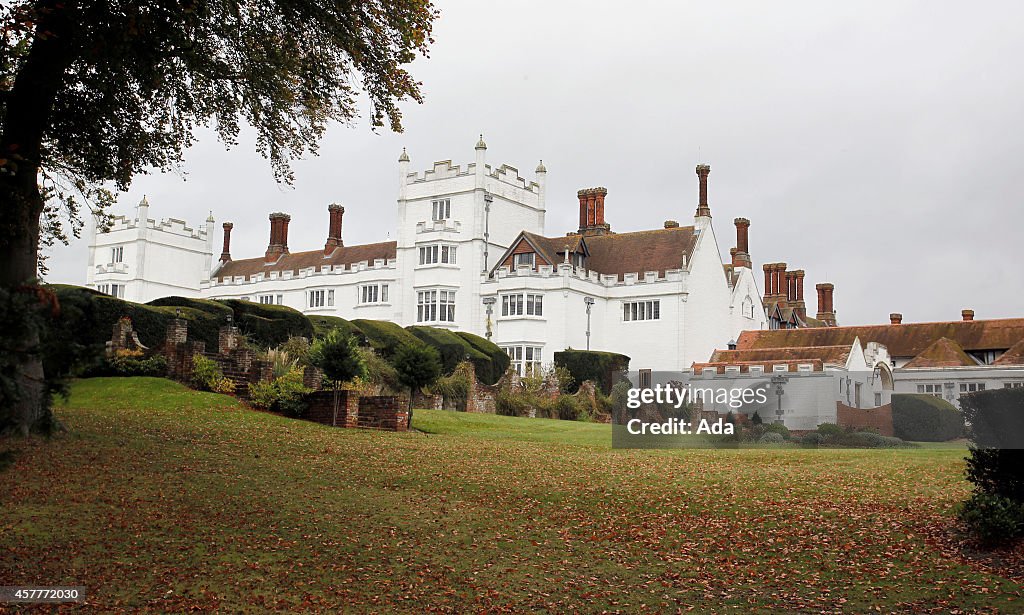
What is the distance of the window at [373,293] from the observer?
181ft

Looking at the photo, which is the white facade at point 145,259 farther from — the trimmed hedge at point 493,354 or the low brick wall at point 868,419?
the low brick wall at point 868,419

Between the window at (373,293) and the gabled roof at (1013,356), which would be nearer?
the gabled roof at (1013,356)

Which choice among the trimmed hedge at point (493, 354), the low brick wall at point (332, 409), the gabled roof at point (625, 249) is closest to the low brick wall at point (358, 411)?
the low brick wall at point (332, 409)

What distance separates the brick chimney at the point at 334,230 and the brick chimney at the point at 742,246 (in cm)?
2632

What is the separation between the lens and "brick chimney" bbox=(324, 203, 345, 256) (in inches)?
2468

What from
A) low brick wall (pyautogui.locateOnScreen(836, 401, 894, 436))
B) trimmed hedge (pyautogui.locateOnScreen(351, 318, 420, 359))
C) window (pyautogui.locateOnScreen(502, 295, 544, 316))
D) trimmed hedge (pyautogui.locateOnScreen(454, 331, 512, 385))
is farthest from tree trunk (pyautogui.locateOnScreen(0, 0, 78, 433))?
window (pyautogui.locateOnScreen(502, 295, 544, 316))

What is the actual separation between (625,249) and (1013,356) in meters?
20.4

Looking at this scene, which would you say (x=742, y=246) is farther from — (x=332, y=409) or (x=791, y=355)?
(x=332, y=409)

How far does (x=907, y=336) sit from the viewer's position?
2080 inches

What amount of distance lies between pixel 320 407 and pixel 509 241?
3255cm

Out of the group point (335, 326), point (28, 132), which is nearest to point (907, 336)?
point (335, 326)

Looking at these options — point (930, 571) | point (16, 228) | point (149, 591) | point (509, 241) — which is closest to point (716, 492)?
point (930, 571)

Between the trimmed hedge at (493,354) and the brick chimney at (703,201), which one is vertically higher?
the brick chimney at (703,201)

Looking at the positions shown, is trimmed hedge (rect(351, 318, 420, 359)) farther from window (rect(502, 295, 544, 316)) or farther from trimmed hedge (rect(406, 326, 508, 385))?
window (rect(502, 295, 544, 316))
